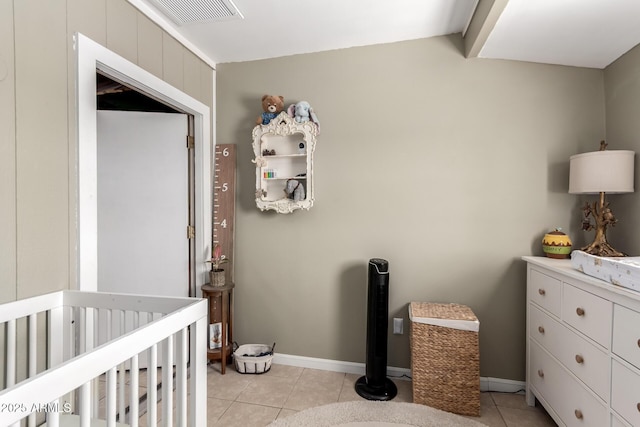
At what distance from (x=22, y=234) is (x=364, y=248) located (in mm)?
1888

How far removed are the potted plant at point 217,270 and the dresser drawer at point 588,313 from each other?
7.01 ft

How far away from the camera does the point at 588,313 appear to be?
1.45 m

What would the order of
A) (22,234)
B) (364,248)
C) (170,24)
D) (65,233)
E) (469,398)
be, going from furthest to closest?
(364,248), (170,24), (469,398), (65,233), (22,234)

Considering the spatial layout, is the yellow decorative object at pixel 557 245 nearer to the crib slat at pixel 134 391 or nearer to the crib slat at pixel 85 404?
the crib slat at pixel 134 391

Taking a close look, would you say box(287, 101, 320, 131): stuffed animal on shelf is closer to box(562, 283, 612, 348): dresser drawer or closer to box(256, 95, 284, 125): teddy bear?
box(256, 95, 284, 125): teddy bear

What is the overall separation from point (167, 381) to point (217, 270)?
1.26 metres

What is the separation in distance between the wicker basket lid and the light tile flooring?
1.78 ft

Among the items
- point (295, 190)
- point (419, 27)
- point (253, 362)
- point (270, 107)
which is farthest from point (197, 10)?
point (253, 362)

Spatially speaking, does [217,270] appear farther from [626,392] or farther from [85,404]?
[626,392]

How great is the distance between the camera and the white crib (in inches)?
31.9

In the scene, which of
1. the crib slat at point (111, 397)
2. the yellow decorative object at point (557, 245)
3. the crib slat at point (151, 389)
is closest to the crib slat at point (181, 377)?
the crib slat at point (151, 389)

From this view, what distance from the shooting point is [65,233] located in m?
1.45

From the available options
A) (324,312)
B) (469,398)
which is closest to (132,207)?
(324,312)

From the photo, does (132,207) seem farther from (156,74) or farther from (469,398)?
(469,398)
